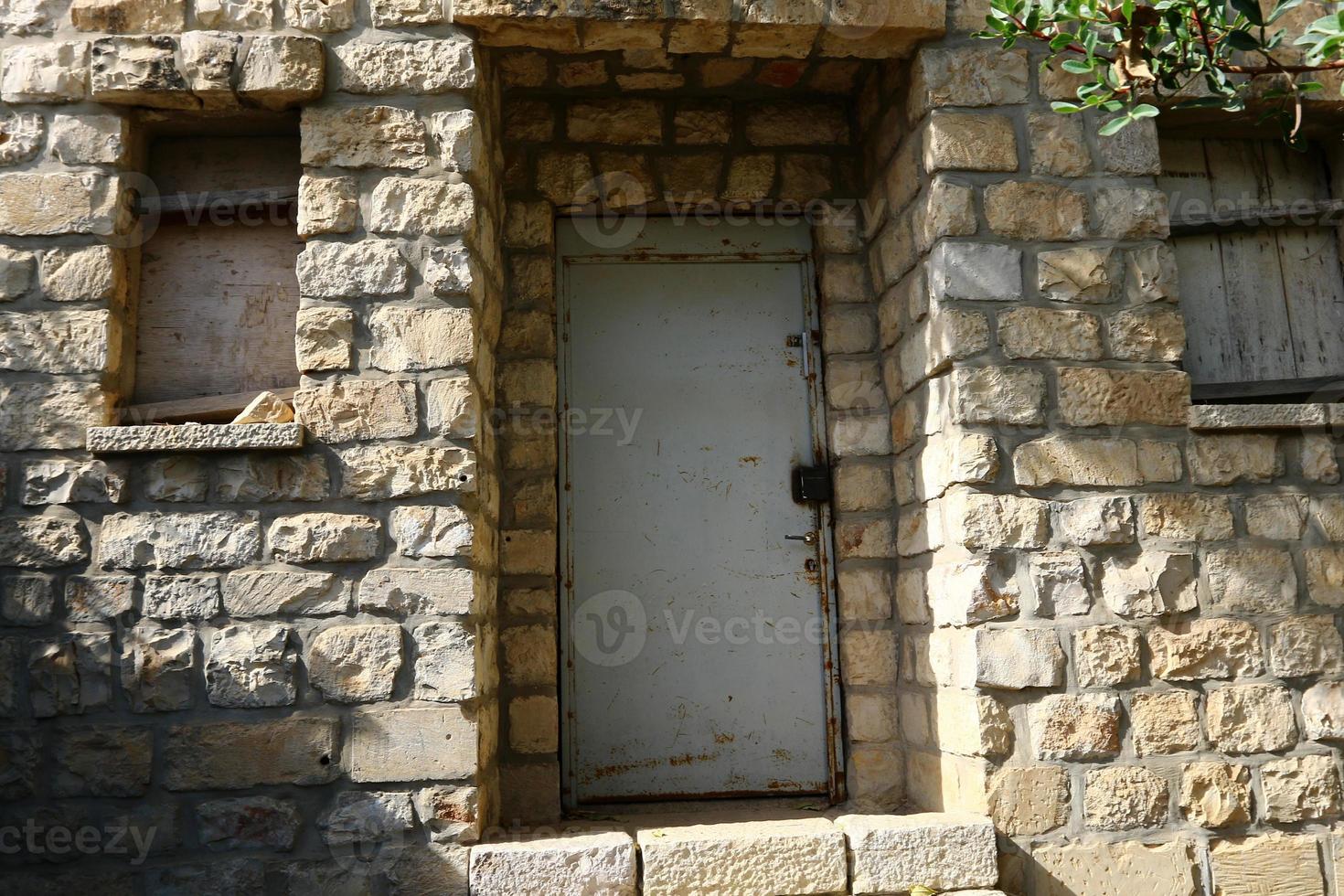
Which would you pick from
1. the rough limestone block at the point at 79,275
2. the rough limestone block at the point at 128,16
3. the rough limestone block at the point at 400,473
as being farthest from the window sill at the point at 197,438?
the rough limestone block at the point at 128,16

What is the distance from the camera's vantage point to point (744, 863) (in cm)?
289

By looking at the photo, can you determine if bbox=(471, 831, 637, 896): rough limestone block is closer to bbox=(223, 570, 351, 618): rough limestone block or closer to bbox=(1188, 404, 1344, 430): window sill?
bbox=(223, 570, 351, 618): rough limestone block

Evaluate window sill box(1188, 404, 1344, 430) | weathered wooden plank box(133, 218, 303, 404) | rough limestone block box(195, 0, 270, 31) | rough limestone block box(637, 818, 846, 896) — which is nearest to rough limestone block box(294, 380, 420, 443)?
weathered wooden plank box(133, 218, 303, 404)

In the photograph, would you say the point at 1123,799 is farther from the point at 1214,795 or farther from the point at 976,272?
the point at 976,272

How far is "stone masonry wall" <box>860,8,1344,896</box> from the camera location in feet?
9.94

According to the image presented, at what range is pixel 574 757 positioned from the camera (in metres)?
3.58

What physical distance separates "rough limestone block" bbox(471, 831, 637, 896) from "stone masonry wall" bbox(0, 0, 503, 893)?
8cm

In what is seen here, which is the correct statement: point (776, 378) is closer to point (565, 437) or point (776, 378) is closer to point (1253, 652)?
point (565, 437)

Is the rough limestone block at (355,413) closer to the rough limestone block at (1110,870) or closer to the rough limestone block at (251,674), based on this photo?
the rough limestone block at (251,674)

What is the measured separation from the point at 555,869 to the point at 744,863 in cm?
51

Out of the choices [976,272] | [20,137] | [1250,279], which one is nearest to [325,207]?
[20,137]

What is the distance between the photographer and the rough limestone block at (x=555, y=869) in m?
2.81

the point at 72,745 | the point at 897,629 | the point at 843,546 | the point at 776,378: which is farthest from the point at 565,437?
the point at 72,745

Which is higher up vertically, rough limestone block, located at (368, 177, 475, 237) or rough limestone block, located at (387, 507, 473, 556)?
rough limestone block, located at (368, 177, 475, 237)
